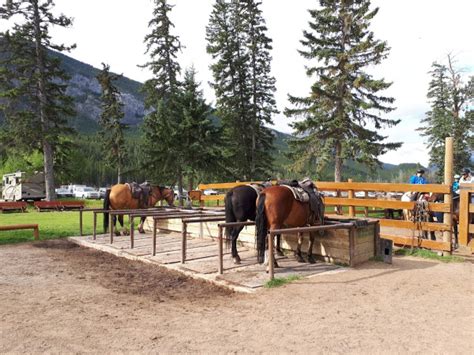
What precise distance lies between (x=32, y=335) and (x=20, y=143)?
2641 cm

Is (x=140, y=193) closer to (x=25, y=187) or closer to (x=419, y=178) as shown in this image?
(x=419, y=178)

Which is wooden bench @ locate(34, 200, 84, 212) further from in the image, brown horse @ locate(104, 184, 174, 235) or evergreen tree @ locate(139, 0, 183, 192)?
brown horse @ locate(104, 184, 174, 235)

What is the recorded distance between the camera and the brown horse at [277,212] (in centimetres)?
693

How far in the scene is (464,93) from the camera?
1152 inches

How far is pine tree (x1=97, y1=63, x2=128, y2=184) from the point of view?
1433 inches

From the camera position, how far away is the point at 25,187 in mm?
34250

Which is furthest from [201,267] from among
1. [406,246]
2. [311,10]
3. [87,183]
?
[87,183]

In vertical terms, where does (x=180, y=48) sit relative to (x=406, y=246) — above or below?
above

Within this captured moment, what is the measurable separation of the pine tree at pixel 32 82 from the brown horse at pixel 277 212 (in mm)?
23915

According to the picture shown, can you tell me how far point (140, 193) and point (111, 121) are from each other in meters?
26.7

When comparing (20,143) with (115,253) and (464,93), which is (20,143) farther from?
(464,93)

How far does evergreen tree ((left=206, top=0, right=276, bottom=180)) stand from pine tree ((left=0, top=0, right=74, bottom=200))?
11.6 meters

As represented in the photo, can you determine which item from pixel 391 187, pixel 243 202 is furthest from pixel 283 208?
pixel 391 187

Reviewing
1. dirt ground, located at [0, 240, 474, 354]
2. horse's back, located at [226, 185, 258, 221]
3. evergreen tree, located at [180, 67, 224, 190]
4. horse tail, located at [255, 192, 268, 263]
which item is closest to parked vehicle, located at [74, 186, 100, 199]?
evergreen tree, located at [180, 67, 224, 190]
